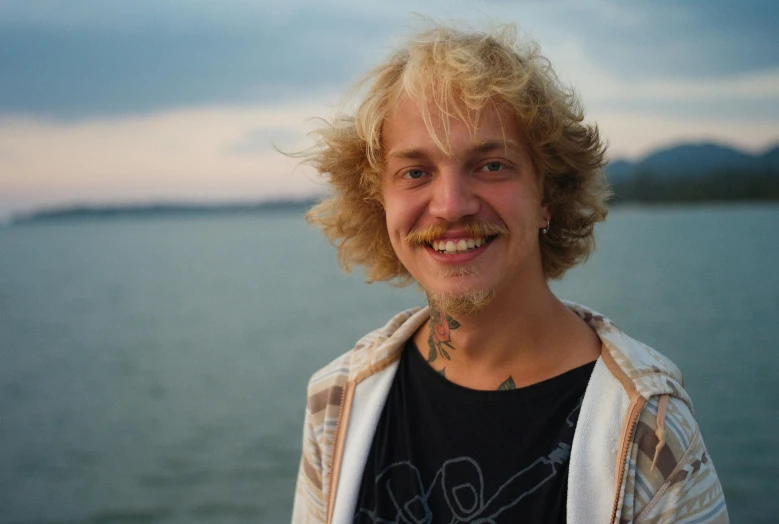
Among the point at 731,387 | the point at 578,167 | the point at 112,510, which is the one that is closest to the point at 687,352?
the point at 731,387

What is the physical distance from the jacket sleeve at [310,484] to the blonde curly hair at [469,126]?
0.74 m

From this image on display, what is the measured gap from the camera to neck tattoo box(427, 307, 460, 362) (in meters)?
2.23

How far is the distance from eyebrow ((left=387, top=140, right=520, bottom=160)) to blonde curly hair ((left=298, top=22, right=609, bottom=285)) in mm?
61

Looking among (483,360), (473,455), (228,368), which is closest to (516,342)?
(483,360)

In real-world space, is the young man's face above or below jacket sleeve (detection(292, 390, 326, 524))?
above

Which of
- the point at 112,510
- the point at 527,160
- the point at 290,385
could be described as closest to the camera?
the point at 527,160

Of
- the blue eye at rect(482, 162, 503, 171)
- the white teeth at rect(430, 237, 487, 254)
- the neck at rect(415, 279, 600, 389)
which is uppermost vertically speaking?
the blue eye at rect(482, 162, 503, 171)

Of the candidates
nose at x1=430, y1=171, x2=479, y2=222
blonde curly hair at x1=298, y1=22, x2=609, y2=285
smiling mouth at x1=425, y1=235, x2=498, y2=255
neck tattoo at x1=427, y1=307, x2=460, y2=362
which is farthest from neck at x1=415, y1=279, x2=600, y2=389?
blonde curly hair at x1=298, y1=22, x2=609, y2=285

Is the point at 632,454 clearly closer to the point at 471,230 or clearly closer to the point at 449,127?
the point at 471,230

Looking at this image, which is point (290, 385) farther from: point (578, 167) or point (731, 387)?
point (578, 167)

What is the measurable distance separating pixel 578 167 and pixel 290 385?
10854 mm

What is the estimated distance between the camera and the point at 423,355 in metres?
2.31

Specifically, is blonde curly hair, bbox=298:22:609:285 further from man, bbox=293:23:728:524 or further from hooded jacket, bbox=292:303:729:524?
hooded jacket, bbox=292:303:729:524

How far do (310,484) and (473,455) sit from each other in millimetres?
584
